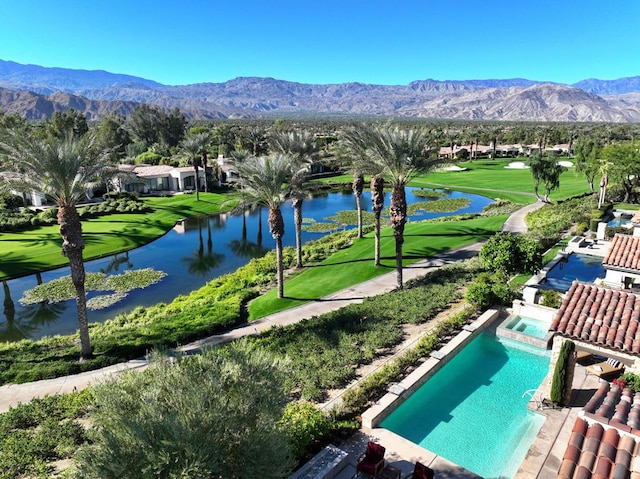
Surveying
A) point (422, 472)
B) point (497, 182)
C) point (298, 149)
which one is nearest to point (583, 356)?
point (422, 472)

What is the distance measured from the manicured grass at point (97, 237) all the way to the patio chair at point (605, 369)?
67.3ft

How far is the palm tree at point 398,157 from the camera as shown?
22312 mm

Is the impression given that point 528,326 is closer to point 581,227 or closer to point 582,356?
point 582,356

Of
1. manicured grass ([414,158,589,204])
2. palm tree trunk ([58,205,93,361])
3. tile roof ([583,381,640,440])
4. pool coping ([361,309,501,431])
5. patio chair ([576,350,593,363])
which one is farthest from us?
manicured grass ([414,158,589,204])

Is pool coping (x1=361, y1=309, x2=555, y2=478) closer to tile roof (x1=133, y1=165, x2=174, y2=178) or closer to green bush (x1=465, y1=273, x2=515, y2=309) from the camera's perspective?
green bush (x1=465, y1=273, x2=515, y2=309)

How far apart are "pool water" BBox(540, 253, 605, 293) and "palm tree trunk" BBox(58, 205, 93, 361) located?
21.0m

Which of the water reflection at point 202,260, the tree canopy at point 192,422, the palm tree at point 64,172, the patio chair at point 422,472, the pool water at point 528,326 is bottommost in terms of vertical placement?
the water reflection at point 202,260

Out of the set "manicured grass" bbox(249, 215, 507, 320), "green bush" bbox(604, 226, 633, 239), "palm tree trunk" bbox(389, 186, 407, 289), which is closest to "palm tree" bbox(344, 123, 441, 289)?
"palm tree trunk" bbox(389, 186, 407, 289)

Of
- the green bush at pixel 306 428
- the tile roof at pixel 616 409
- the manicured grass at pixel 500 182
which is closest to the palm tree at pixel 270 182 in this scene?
the green bush at pixel 306 428

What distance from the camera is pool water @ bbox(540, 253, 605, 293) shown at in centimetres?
2219

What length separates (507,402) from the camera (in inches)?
522

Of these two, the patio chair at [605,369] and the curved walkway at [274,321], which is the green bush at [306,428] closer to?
the curved walkway at [274,321]

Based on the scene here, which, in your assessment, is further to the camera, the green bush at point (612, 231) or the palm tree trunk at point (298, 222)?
the green bush at point (612, 231)

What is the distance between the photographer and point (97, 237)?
38656 mm
